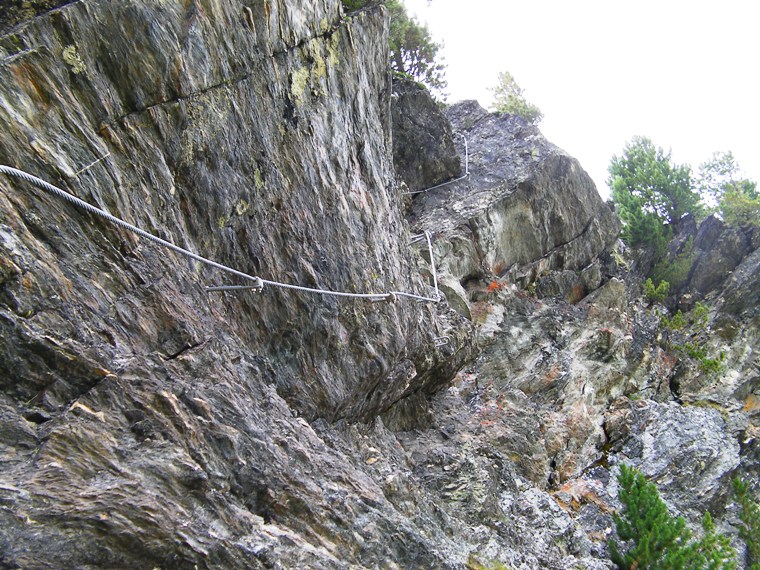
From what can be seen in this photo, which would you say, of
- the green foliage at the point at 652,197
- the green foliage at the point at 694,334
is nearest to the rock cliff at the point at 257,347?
the green foliage at the point at 694,334

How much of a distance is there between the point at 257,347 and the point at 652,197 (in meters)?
23.5

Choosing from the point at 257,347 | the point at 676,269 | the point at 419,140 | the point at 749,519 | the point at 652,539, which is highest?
the point at 419,140

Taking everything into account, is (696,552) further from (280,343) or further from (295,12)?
(295,12)

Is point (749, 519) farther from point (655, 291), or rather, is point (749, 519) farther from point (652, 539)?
point (655, 291)

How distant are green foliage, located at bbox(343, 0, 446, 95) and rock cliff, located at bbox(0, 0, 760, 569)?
23.8 feet

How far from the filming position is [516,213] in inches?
677

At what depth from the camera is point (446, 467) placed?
10.1 meters


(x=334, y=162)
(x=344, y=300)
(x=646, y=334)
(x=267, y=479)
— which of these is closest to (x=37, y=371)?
(x=267, y=479)

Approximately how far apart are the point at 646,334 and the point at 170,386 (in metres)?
16.6

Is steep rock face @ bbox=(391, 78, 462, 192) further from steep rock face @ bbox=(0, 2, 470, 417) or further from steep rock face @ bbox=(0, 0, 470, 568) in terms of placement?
steep rock face @ bbox=(0, 0, 470, 568)

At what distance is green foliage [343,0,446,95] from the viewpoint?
1870 centimetres

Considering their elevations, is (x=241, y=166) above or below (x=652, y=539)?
above

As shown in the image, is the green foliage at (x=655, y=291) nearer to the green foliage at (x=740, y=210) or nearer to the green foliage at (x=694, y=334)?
the green foliage at (x=694, y=334)

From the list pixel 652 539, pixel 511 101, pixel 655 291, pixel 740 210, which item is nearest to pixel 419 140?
pixel 511 101
